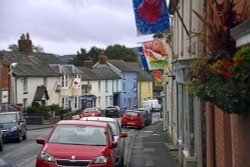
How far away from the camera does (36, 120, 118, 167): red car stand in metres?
11.9

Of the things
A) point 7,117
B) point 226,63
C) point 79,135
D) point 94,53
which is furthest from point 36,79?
point 94,53

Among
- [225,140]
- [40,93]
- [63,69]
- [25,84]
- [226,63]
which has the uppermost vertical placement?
[63,69]

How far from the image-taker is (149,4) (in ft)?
60.7

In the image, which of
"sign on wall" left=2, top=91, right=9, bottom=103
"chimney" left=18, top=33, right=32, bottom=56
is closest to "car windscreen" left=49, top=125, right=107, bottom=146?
"sign on wall" left=2, top=91, right=9, bottom=103

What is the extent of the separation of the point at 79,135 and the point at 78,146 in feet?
2.25

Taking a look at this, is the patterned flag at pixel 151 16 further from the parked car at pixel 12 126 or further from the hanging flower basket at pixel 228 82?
the hanging flower basket at pixel 228 82

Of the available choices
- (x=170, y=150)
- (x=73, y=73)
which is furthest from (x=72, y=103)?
(x=170, y=150)

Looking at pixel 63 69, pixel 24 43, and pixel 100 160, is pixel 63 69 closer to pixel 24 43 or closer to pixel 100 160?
pixel 24 43

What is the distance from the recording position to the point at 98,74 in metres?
79.6

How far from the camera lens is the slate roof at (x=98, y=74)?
76.6 m

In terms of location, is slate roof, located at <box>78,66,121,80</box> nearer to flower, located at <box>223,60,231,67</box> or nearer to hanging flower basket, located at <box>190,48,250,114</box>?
hanging flower basket, located at <box>190,48,250,114</box>

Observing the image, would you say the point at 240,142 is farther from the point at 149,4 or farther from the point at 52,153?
the point at 149,4

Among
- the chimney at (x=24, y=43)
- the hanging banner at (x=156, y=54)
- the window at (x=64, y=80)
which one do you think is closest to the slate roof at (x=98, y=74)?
the window at (x=64, y=80)

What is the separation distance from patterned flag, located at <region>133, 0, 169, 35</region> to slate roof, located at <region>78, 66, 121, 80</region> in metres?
54.7
